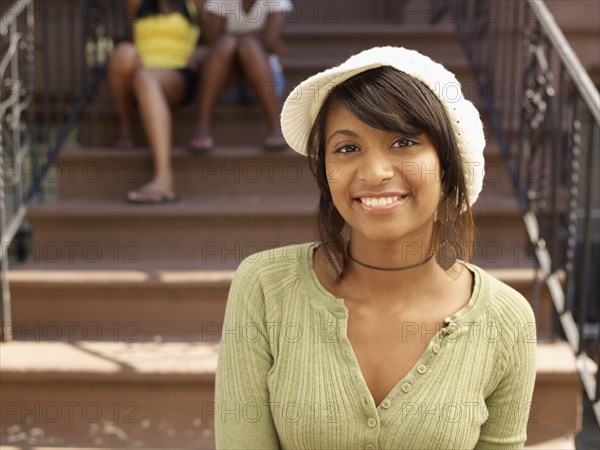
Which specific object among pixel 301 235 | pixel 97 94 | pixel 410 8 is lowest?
pixel 301 235

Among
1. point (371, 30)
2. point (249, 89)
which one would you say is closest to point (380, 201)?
point (249, 89)

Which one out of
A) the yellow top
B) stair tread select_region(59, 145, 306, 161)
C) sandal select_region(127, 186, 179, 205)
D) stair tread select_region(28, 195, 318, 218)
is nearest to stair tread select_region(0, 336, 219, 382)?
stair tread select_region(28, 195, 318, 218)

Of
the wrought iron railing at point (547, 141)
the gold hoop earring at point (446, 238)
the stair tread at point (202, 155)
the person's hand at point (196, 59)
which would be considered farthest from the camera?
the person's hand at point (196, 59)

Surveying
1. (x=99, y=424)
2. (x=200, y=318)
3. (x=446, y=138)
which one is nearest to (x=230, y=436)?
→ (x=446, y=138)

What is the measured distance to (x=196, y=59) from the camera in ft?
14.2

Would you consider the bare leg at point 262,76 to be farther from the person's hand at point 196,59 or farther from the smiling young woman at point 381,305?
the smiling young woman at point 381,305

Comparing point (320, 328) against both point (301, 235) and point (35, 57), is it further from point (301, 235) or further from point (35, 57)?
point (35, 57)

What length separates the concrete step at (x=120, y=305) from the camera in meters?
3.25

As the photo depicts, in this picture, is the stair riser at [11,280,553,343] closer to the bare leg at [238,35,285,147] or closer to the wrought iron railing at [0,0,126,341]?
the wrought iron railing at [0,0,126,341]

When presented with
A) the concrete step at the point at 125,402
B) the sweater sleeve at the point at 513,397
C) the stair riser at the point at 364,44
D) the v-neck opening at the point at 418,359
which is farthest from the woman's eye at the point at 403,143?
the stair riser at the point at 364,44

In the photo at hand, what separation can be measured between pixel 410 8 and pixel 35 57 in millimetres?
2752

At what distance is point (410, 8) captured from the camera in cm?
536

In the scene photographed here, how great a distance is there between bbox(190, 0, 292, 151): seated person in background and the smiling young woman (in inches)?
92.1

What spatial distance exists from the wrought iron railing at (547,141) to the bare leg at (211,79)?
4.88 ft
